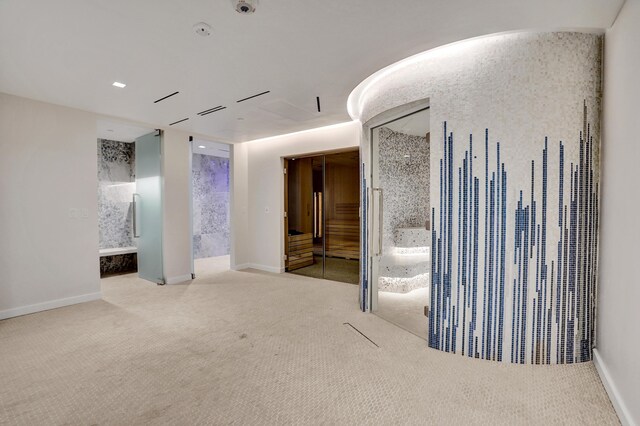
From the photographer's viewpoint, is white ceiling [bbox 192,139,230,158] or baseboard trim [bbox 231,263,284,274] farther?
white ceiling [bbox 192,139,230,158]

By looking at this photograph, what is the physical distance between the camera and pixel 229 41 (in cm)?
242

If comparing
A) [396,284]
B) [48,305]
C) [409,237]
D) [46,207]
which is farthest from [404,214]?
[48,305]

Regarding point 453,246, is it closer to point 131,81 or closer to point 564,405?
point 564,405

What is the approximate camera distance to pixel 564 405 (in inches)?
76.9

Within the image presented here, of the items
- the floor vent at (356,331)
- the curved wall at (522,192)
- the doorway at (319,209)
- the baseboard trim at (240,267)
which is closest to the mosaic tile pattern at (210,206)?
the baseboard trim at (240,267)

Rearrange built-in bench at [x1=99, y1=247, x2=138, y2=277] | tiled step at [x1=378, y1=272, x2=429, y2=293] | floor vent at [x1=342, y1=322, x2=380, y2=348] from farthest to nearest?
built-in bench at [x1=99, y1=247, x2=138, y2=277], tiled step at [x1=378, y1=272, x2=429, y2=293], floor vent at [x1=342, y1=322, x2=380, y2=348]

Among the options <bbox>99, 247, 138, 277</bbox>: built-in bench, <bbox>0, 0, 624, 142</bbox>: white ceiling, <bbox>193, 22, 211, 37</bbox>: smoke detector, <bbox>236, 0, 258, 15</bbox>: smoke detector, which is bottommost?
<bbox>99, 247, 138, 277</bbox>: built-in bench

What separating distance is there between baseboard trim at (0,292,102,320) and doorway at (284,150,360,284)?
3.05m

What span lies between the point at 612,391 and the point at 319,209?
449 cm

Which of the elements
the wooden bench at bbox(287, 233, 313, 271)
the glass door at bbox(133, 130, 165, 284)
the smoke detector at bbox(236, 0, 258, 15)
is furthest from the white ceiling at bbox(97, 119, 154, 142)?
the smoke detector at bbox(236, 0, 258, 15)

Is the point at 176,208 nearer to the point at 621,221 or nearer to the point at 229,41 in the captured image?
the point at 229,41

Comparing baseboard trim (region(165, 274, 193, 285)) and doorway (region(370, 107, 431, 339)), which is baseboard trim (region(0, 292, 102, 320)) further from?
doorway (region(370, 107, 431, 339))

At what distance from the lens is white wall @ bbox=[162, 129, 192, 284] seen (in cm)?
509

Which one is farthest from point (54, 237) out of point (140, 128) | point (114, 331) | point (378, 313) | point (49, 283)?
point (378, 313)
